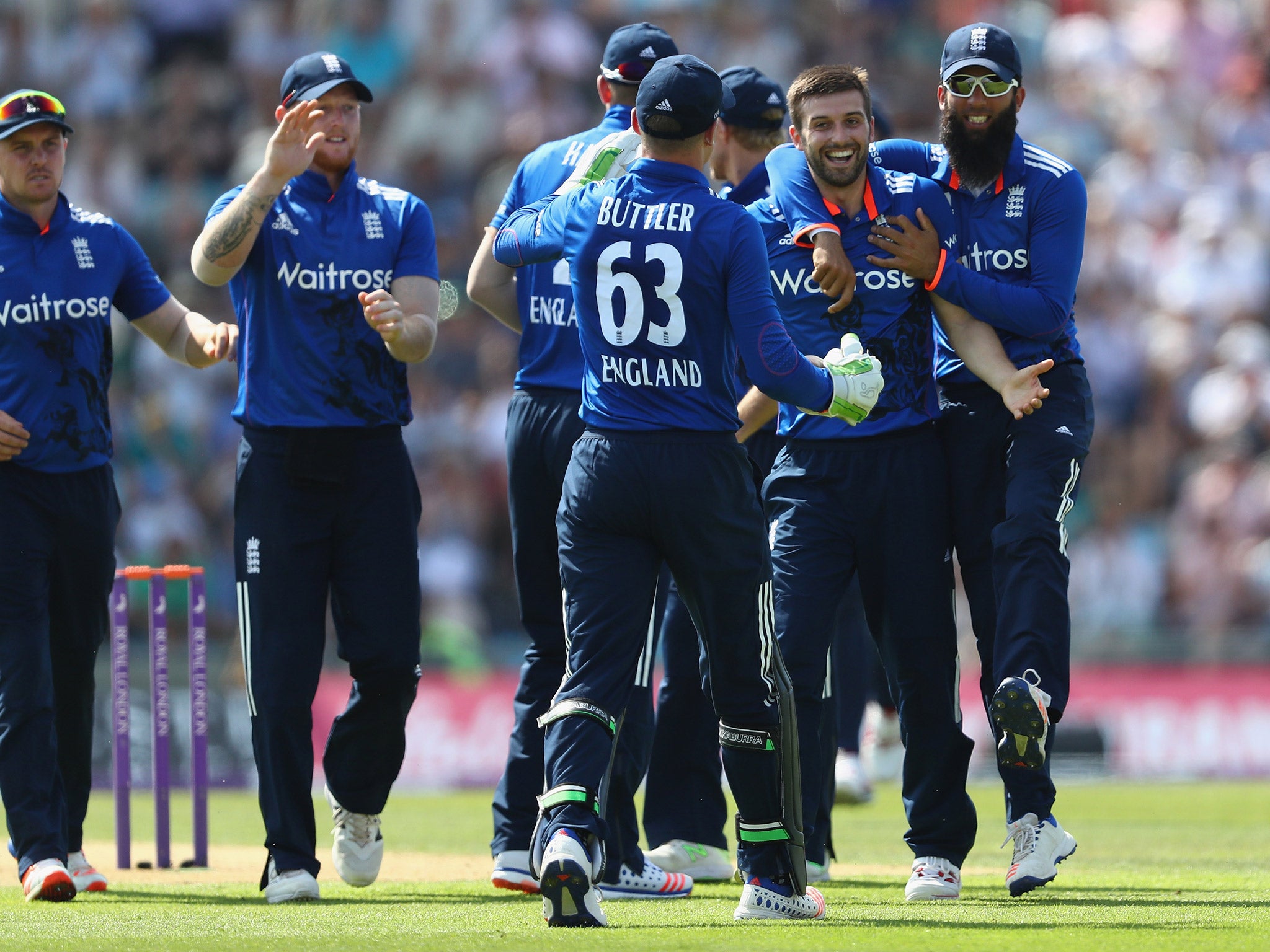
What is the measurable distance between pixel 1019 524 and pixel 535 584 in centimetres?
197

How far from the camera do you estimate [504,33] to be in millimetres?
19609

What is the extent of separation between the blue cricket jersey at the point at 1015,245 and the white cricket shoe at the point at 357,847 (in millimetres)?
2864

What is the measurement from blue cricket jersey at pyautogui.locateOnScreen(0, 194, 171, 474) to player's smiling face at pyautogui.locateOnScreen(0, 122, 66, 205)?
0.09 m

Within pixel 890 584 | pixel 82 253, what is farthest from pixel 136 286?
pixel 890 584

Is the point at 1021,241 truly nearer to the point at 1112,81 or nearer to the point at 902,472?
the point at 902,472

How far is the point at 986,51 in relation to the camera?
273 inches

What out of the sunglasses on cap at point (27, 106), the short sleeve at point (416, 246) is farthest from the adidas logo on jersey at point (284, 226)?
the sunglasses on cap at point (27, 106)

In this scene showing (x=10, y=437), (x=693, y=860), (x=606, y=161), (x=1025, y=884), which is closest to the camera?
(x=606, y=161)

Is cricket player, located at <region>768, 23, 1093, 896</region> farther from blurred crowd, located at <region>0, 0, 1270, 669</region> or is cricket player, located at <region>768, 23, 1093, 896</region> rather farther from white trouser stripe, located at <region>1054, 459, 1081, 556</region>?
blurred crowd, located at <region>0, 0, 1270, 669</region>

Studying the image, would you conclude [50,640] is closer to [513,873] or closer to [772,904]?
[513,873]

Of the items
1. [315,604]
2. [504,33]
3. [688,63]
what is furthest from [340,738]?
[504,33]

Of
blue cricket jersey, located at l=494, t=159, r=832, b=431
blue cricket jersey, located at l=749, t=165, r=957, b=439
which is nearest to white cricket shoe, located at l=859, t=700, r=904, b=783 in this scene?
blue cricket jersey, located at l=749, t=165, r=957, b=439

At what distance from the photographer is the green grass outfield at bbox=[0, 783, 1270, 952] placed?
5352mm

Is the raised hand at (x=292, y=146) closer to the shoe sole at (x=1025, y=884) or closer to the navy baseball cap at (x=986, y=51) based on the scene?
the navy baseball cap at (x=986, y=51)
